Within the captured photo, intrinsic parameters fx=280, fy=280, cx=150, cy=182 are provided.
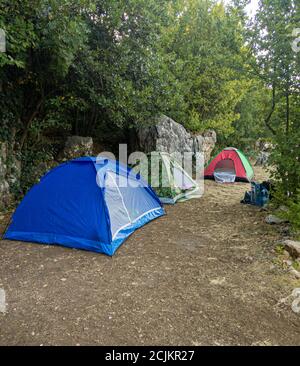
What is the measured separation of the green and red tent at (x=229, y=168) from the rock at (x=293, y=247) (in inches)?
261

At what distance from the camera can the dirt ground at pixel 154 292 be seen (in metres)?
2.64

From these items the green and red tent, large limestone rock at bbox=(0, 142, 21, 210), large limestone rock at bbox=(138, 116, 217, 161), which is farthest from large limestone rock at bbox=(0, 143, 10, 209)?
the green and red tent

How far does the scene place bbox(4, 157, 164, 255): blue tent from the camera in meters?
4.43

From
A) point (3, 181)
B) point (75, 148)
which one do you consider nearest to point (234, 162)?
point (75, 148)

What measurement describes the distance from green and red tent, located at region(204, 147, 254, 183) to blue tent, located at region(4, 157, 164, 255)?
674 cm

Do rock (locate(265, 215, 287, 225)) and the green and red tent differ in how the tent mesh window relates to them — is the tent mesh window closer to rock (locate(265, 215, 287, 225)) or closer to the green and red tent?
the green and red tent

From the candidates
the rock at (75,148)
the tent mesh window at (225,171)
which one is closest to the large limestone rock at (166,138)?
the tent mesh window at (225,171)

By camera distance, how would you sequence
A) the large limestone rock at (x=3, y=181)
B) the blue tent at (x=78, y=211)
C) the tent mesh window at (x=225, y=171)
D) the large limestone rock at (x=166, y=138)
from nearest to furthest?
the blue tent at (x=78, y=211), the large limestone rock at (x=3, y=181), the large limestone rock at (x=166, y=138), the tent mesh window at (x=225, y=171)

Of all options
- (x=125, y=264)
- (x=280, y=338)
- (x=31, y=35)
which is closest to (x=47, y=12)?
(x=31, y=35)

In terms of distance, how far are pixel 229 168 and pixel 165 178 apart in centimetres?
472

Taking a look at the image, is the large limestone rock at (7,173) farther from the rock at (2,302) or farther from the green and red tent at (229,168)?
the green and red tent at (229,168)
